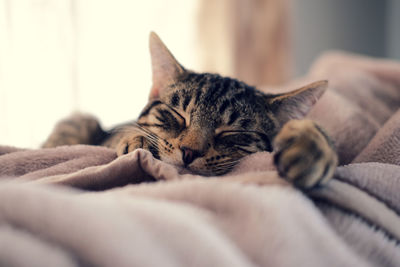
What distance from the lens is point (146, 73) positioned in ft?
5.78

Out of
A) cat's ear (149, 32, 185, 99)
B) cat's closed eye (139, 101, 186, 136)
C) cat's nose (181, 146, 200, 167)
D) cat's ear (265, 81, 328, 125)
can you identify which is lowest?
cat's nose (181, 146, 200, 167)

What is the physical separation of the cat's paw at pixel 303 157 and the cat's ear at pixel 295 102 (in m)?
0.31

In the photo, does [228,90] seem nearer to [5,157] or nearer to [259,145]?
[259,145]

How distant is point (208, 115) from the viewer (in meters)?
0.77

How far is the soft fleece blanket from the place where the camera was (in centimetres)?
33

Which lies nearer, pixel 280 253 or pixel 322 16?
pixel 280 253

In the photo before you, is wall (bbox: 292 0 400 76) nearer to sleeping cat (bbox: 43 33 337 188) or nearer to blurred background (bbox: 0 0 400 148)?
blurred background (bbox: 0 0 400 148)

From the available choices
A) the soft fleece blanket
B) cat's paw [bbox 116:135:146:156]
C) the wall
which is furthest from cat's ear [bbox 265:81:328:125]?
the wall

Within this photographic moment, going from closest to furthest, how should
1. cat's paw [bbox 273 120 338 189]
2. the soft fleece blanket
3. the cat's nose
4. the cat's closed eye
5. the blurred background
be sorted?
1. the soft fleece blanket
2. cat's paw [bbox 273 120 338 189]
3. the cat's nose
4. the cat's closed eye
5. the blurred background

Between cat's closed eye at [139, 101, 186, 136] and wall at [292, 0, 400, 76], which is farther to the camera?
wall at [292, 0, 400, 76]

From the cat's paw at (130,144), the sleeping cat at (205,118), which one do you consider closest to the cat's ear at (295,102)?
the sleeping cat at (205,118)

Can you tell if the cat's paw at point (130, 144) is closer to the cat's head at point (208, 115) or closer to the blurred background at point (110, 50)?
the cat's head at point (208, 115)

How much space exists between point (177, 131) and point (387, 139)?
0.50m

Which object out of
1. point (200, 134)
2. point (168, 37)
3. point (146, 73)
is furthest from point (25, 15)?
point (200, 134)
